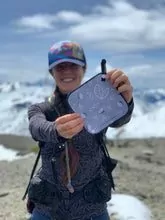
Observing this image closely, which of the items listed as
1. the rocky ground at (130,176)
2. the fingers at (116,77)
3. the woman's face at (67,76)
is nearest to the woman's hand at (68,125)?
the fingers at (116,77)

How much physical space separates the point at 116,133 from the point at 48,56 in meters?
25.5

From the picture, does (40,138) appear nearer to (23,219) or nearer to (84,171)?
(84,171)

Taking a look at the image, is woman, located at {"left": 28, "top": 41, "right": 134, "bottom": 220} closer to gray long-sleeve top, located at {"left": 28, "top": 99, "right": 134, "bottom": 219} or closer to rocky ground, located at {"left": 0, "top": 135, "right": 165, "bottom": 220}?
gray long-sleeve top, located at {"left": 28, "top": 99, "right": 134, "bottom": 219}

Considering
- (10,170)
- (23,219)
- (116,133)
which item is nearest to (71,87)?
(23,219)

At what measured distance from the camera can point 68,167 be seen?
13.1 feet

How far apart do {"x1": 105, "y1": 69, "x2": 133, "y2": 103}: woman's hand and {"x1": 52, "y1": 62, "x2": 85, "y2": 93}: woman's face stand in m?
0.36

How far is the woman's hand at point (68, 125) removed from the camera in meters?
3.48

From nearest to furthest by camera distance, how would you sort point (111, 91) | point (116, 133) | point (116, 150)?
point (111, 91), point (116, 150), point (116, 133)

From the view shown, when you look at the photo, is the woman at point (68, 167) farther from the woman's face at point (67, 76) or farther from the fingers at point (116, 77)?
the fingers at point (116, 77)

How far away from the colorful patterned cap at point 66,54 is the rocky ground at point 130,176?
16.5ft

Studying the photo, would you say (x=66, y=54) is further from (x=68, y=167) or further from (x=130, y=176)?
(x=130, y=176)

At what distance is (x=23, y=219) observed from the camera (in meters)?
8.54

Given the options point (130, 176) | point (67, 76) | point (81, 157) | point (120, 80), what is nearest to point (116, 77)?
point (120, 80)

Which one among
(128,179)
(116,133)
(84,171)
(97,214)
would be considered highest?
(84,171)
